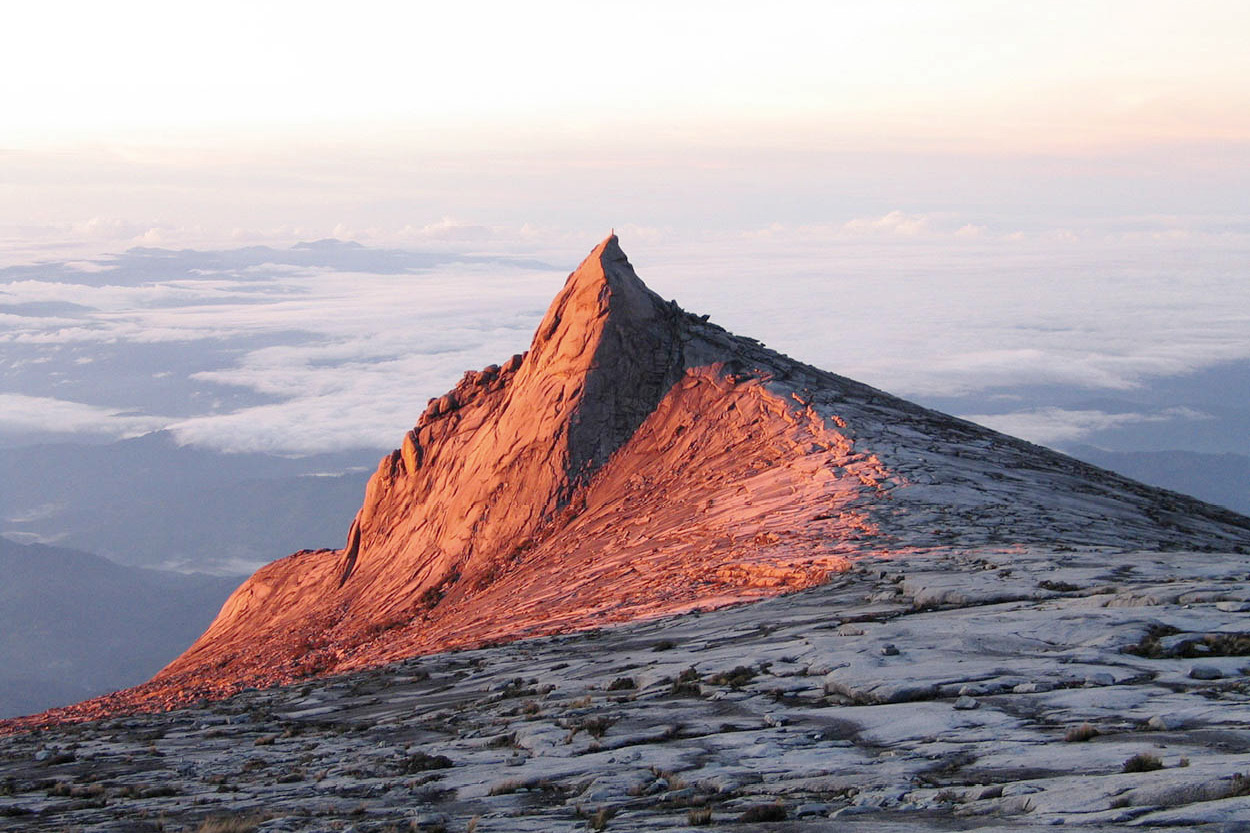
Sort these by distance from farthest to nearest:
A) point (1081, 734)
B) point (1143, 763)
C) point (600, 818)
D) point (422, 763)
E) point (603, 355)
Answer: point (603, 355)
point (422, 763)
point (1081, 734)
point (600, 818)
point (1143, 763)

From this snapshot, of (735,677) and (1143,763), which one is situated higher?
(1143,763)

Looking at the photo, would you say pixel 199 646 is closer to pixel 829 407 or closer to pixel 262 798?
pixel 829 407

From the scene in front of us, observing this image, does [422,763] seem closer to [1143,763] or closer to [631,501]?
[1143,763]

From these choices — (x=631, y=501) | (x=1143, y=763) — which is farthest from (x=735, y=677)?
(x=631, y=501)

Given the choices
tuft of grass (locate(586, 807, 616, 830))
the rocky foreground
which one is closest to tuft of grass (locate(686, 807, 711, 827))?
the rocky foreground

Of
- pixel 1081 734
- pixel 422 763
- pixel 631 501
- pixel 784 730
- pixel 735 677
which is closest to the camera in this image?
pixel 1081 734

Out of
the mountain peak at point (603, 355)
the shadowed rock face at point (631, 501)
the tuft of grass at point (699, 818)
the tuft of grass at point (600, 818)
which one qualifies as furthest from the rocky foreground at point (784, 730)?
the mountain peak at point (603, 355)

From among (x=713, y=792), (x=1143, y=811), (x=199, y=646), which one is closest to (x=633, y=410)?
(x=199, y=646)

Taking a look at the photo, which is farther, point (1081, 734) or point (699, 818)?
point (1081, 734)
